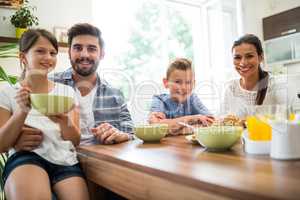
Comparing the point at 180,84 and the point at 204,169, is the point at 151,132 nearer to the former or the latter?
the point at 204,169

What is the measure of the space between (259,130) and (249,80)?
1.17 meters

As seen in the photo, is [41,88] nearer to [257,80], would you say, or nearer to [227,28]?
[257,80]

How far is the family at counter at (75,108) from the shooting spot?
1.02 metres

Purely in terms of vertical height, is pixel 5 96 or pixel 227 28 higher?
pixel 227 28

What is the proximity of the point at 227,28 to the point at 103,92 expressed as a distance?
108 inches

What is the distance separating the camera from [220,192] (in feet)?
1.58

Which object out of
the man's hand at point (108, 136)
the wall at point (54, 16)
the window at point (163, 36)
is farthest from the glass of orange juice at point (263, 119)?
the wall at point (54, 16)

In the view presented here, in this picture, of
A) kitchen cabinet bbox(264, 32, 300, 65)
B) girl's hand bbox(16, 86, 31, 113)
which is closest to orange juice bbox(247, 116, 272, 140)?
girl's hand bbox(16, 86, 31, 113)

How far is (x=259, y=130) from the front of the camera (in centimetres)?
78

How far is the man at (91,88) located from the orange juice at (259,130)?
2.53 ft

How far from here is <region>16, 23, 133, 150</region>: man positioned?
4.95 feet

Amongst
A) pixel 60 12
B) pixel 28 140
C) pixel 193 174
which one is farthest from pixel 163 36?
pixel 193 174

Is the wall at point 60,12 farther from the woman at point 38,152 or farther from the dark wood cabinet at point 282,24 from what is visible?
the dark wood cabinet at point 282,24

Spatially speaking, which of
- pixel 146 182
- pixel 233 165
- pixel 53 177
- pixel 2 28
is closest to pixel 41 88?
pixel 53 177
